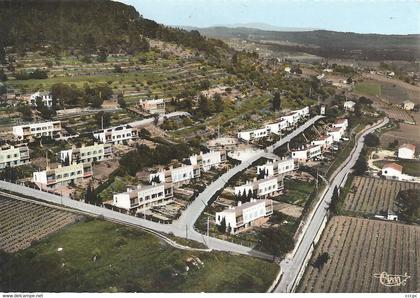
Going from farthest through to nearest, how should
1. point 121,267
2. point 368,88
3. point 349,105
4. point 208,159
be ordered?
point 368,88 → point 349,105 → point 208,159 → point 121,267

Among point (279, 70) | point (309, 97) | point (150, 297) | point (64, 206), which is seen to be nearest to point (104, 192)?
point (64, 206)

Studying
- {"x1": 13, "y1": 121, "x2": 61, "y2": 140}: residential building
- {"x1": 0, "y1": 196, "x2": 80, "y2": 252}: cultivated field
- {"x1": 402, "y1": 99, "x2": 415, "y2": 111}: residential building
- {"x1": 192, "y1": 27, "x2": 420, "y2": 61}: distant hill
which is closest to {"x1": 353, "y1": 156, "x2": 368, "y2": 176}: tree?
{"x1": 0, "y1": 196, "x2": 80, "y2": 252}: cultivated field

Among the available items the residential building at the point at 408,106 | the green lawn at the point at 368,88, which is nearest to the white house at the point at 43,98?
the residential building at the point at 408,106

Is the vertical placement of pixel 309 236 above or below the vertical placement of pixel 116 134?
below

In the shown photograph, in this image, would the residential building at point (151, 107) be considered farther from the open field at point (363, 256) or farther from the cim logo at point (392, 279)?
the cim logo at point (392, 279)

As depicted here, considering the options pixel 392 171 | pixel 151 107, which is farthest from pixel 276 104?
pixel 392 171

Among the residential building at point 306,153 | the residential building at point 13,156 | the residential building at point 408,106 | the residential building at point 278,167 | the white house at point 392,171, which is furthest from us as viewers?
the residential building at point 408,106

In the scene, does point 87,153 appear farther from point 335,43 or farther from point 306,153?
point 335,43

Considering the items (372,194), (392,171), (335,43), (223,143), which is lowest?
(372,194)
